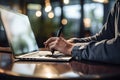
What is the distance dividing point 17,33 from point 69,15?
4.07 m

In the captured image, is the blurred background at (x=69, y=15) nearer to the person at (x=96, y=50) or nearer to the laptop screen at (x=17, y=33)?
the laptop screen at (x=17, y=33)

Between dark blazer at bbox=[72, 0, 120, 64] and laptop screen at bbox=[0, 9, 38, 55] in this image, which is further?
laptop screen at bbox=[0, 9, 38, 55]

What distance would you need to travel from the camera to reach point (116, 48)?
82cm

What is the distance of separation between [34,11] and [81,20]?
1.04 metres

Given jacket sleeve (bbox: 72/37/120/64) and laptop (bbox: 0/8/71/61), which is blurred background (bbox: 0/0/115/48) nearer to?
laptop (bbox: 0/8/71/61)

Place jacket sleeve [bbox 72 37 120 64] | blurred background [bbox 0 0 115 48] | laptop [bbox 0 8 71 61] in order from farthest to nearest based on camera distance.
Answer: blurred background [bbox 0 0 115 48] < laptop [bbox 0 8 71 61] < jacket sleeve [bbox 72 37 120 64]

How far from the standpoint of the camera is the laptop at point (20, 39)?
1.00 m

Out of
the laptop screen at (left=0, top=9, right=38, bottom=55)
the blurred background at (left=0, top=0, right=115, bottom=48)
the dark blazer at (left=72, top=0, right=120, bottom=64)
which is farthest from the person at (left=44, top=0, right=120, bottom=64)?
the blurred background at (left=0, top=0, right=115, bottom=48)

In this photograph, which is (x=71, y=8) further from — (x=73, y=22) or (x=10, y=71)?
(x=10, y=71)

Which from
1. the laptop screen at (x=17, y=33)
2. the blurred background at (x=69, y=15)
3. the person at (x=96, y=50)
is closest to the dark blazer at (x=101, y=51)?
the person at (x=96, y=50)

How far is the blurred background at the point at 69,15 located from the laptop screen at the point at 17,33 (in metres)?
3.56

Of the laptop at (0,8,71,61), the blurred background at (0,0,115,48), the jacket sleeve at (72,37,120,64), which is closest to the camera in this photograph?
the jacket sleeve at (72,37,120,64)

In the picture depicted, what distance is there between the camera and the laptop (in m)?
1.00

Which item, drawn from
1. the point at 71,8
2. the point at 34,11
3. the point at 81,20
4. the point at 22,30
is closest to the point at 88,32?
the point at 81,20
